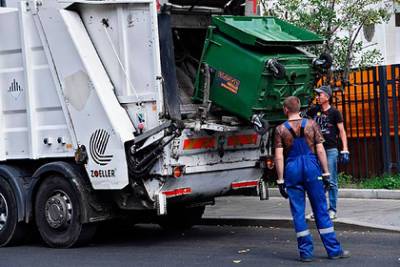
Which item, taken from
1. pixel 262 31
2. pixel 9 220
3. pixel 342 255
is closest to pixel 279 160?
pixel 342 255

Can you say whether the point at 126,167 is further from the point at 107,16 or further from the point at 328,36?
the point at 328,36

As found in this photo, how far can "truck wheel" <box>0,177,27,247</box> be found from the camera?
34.3 ft

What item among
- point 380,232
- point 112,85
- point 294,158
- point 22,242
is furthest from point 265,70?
point 22,242

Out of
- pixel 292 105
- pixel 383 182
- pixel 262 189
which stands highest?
pixel 292 105

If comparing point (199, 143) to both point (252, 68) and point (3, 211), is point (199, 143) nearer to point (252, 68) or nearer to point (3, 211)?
point (252, 68)

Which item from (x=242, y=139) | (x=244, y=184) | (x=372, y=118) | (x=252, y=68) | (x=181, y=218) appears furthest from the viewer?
(x=372, y=118)

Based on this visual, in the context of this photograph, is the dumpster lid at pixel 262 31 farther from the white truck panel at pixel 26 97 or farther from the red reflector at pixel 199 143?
the white truck panel at pixel 26 97

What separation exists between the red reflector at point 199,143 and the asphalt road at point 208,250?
46.0 inches

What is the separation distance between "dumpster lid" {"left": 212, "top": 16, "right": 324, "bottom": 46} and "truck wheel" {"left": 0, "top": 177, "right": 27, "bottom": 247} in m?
3.35

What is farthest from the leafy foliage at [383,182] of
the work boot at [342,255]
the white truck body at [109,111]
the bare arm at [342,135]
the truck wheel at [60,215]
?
the truck wheel at [60,215]

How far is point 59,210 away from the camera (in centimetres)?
998

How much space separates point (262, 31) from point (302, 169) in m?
1.91

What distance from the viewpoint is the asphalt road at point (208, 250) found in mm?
8617

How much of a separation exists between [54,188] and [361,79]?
246 inches
